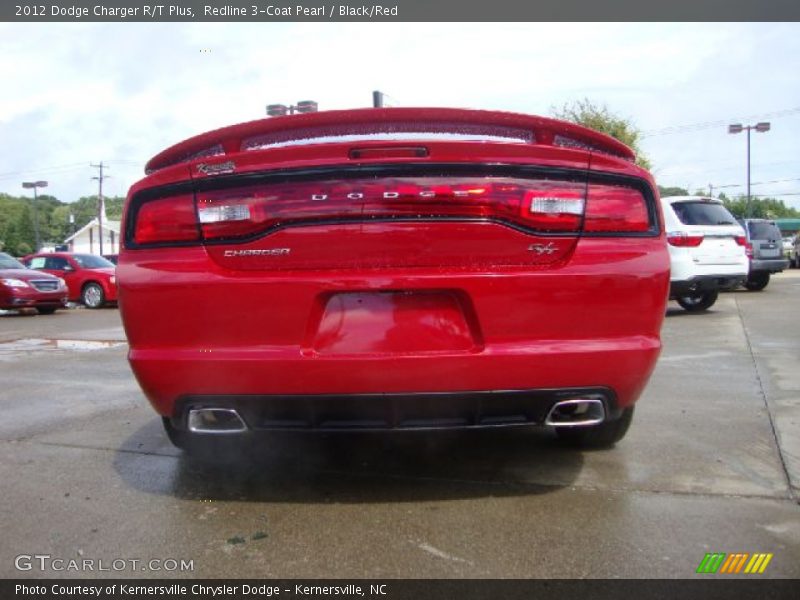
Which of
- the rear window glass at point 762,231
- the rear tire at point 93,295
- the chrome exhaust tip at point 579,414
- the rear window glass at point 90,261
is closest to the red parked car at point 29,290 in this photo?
the rear tire at point 93,295

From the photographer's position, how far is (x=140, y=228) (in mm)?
2596

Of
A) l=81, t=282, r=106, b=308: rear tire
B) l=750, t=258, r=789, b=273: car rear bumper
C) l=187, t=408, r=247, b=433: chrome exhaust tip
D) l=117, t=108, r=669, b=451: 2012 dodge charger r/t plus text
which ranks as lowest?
l=81, t=282, r=106, b=308: rear tire

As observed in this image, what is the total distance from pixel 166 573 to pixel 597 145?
2.07 meters

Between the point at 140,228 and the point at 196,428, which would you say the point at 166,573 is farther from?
the point at 140,228

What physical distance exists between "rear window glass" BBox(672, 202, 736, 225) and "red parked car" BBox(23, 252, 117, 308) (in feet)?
41.0

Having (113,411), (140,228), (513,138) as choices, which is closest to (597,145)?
(513,138)

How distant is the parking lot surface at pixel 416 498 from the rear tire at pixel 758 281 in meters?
12.1

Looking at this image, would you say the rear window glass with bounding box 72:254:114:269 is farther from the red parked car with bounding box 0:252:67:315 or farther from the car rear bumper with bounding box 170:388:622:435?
the car rear bumper with bounding box 170:388:622:435

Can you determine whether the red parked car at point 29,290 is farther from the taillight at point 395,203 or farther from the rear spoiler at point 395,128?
the taillight at point 395,203

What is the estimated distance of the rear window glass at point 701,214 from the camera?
10.1 meters

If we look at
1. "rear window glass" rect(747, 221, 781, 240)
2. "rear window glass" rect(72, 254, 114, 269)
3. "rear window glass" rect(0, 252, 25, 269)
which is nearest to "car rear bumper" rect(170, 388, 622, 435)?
"rear window glass" rect(0, 252, 25, 269)

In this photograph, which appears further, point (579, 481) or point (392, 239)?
point (579, 481)

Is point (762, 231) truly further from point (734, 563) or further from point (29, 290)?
point (734, 563)

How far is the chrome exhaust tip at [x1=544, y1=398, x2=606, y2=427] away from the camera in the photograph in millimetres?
2521
